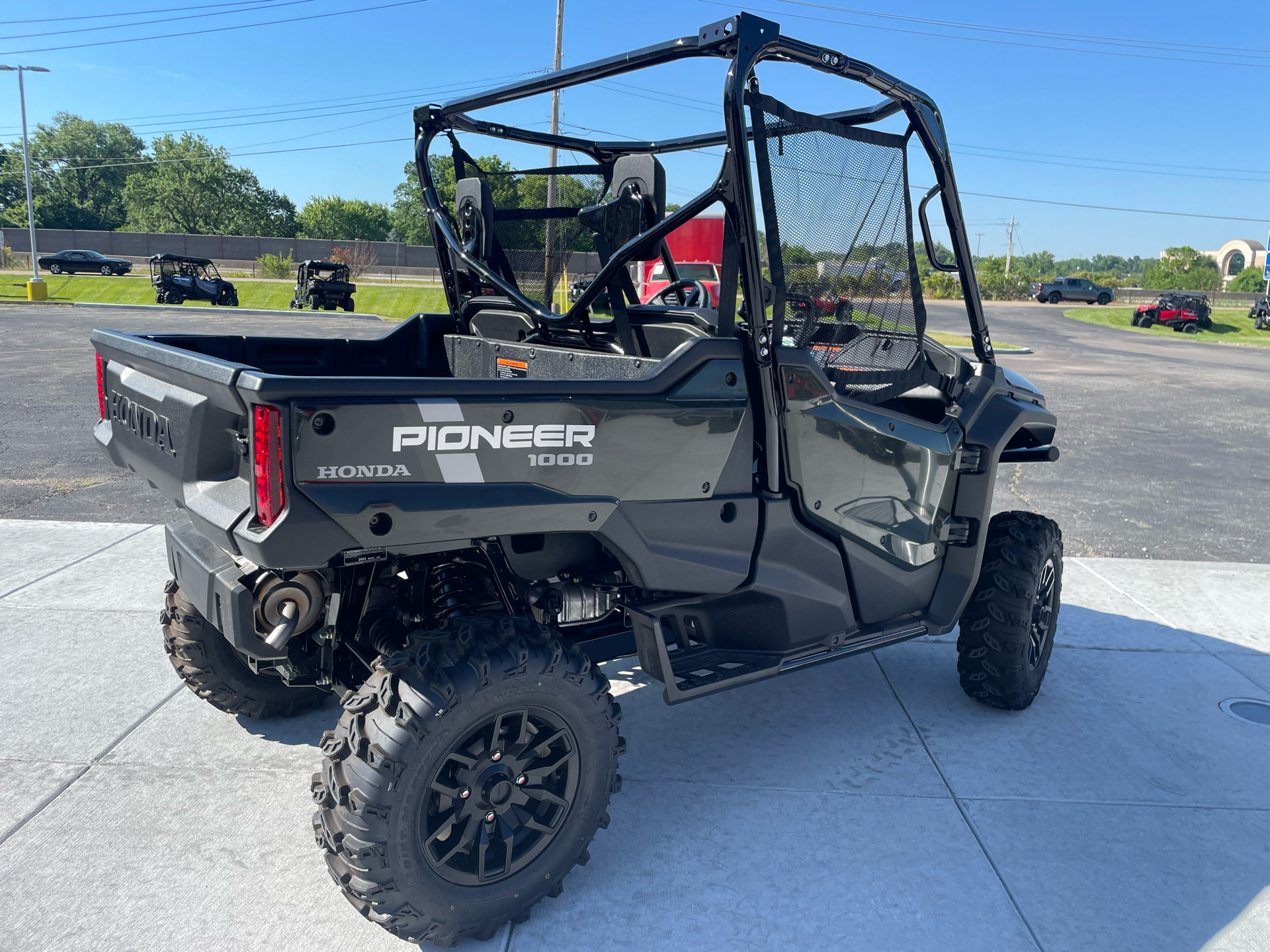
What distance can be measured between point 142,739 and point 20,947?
3.67 feet

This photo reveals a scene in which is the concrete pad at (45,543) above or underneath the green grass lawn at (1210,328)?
underneath

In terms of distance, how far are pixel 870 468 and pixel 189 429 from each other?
2.18 meters

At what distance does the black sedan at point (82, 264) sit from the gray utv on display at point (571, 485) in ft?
152

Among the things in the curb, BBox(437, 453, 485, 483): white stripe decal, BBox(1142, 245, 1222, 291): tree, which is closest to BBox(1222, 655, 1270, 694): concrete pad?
BBox(437, 453, 485, 483): white stripe decal

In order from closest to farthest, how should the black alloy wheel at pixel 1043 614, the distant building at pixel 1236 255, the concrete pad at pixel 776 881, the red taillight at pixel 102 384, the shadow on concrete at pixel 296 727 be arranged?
the concrete pad at pixel 776 881
the red taillight at pixel 102 384
the shadow on concrete at pixel 296 727
the black alloy wheel at pixel 1043 614
the distant building at pixel 1236 255

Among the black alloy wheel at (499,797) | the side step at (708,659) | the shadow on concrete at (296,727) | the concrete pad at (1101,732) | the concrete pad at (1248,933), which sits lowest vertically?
the shadow on concrete at (296,727)

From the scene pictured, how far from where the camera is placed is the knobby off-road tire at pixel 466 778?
233 cm

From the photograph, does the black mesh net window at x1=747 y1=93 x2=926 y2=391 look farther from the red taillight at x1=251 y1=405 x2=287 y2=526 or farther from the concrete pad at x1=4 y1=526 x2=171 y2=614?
the concrete pad at x1=4 y1=526 x2=171 y2=614

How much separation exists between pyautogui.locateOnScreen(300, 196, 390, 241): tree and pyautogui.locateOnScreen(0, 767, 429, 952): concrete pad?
291ft

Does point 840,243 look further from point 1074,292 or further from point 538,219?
point 1074,292

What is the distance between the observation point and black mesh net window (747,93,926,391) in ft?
9.55

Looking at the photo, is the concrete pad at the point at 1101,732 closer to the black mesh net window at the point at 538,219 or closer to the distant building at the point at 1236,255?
the black mesh net window at the point at 538,219

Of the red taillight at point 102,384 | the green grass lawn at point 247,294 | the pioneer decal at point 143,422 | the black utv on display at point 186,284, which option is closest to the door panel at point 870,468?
the pioneer decal at point 143,422

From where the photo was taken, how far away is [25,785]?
3.11 m
